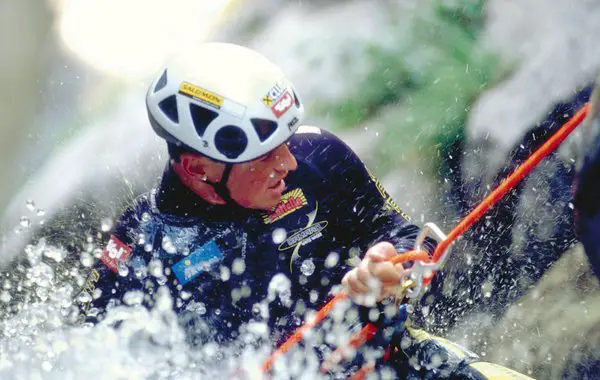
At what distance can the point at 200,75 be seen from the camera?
234 centimetres

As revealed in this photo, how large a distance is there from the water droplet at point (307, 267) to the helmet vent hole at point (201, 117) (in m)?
0.65

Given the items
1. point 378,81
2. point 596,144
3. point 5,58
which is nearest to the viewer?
point 596,144

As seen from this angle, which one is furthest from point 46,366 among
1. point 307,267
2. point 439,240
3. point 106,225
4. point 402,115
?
point 402,115

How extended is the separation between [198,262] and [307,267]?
1.39 feet

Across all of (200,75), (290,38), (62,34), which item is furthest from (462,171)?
(62,34)

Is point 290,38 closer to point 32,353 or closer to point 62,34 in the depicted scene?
point 62,34

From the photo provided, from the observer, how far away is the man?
7.62 feet

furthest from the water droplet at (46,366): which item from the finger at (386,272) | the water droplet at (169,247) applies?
the finger at (386,272)

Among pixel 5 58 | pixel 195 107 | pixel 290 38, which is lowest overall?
pixel 5 58

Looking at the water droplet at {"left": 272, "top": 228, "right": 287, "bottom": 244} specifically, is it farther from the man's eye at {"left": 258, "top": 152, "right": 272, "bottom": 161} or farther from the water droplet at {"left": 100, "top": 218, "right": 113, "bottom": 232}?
the water droplet at {"left": 100, "top": 218, "right": 113, "bottom": 232}

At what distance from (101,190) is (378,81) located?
2.16m

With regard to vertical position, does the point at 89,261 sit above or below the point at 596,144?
below

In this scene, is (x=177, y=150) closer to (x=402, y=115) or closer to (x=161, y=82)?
(x=161, y=82)

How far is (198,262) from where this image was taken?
97.5 inches
